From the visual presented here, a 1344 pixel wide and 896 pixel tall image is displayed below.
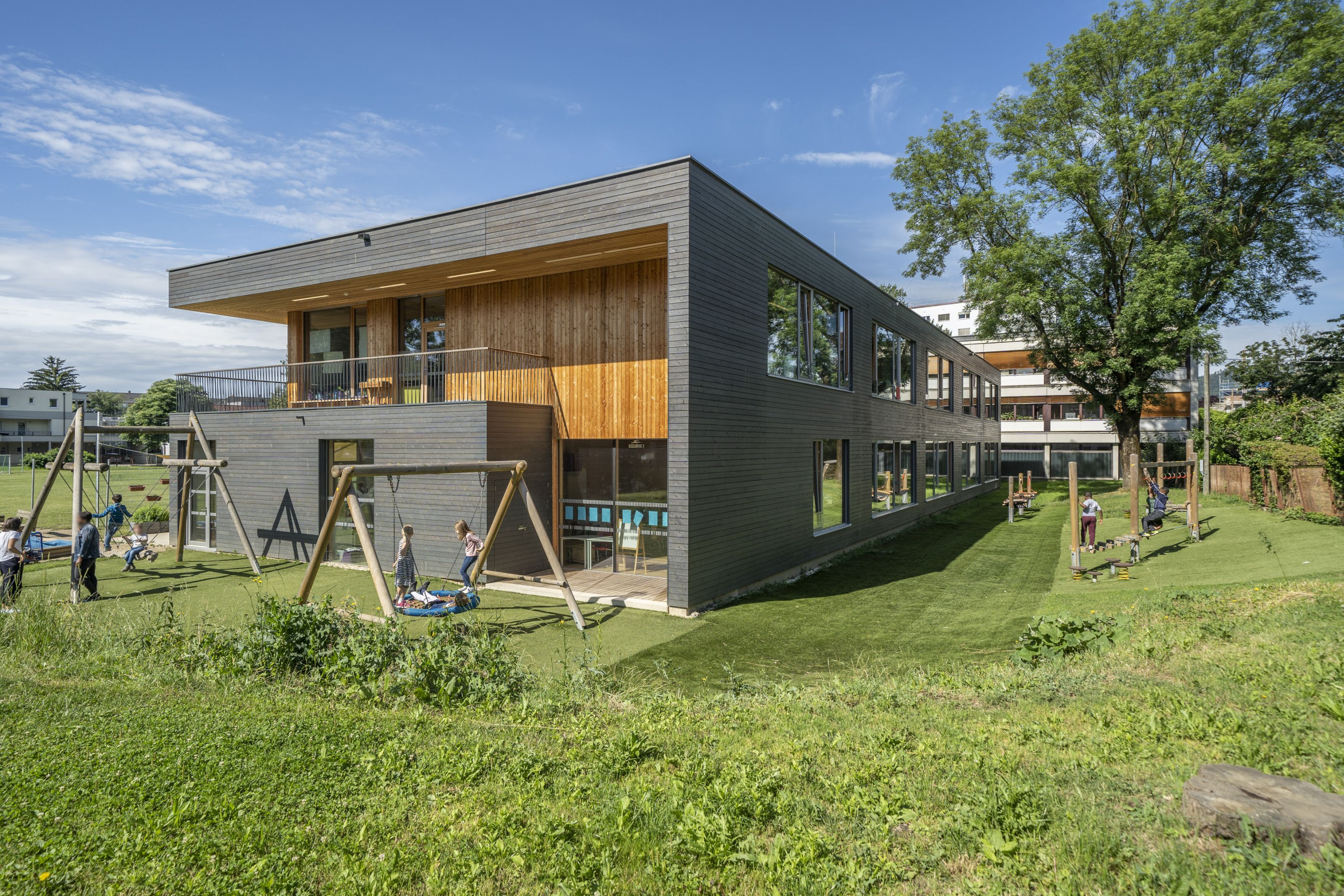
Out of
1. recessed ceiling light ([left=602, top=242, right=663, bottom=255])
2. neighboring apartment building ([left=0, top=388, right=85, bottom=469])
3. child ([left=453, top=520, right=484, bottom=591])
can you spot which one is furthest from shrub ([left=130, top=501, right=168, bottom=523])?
neighboring apartment building ([left=0, top=388, right=85, bottom=469])

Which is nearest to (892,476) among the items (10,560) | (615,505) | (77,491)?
(615,505)

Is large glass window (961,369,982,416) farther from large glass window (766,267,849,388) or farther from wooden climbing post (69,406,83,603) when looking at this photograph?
wooden climbing post (69,406,83,603)

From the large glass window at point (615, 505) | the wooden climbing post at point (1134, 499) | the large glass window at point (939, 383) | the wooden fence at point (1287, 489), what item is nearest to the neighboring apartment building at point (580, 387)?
the large glass window at point (615, 505)

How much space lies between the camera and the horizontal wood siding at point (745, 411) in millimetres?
11383

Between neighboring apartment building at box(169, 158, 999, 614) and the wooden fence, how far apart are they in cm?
1014

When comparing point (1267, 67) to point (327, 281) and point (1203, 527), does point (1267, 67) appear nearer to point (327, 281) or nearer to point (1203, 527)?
point (1203, 527)

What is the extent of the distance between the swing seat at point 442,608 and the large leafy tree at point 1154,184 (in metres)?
25.5

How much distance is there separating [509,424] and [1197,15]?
28928 millimetres

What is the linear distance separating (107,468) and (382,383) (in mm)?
5668

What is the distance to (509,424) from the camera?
13.4 m

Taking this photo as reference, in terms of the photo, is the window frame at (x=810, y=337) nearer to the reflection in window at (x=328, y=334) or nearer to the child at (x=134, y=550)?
the reflection in window at (x=328, y=334)

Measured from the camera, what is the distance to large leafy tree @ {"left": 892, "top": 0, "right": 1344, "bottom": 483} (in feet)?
78.6

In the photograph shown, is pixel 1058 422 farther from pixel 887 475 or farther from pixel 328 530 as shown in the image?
pixel 328 530

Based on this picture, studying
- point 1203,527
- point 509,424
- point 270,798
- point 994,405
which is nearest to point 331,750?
point 270,798
